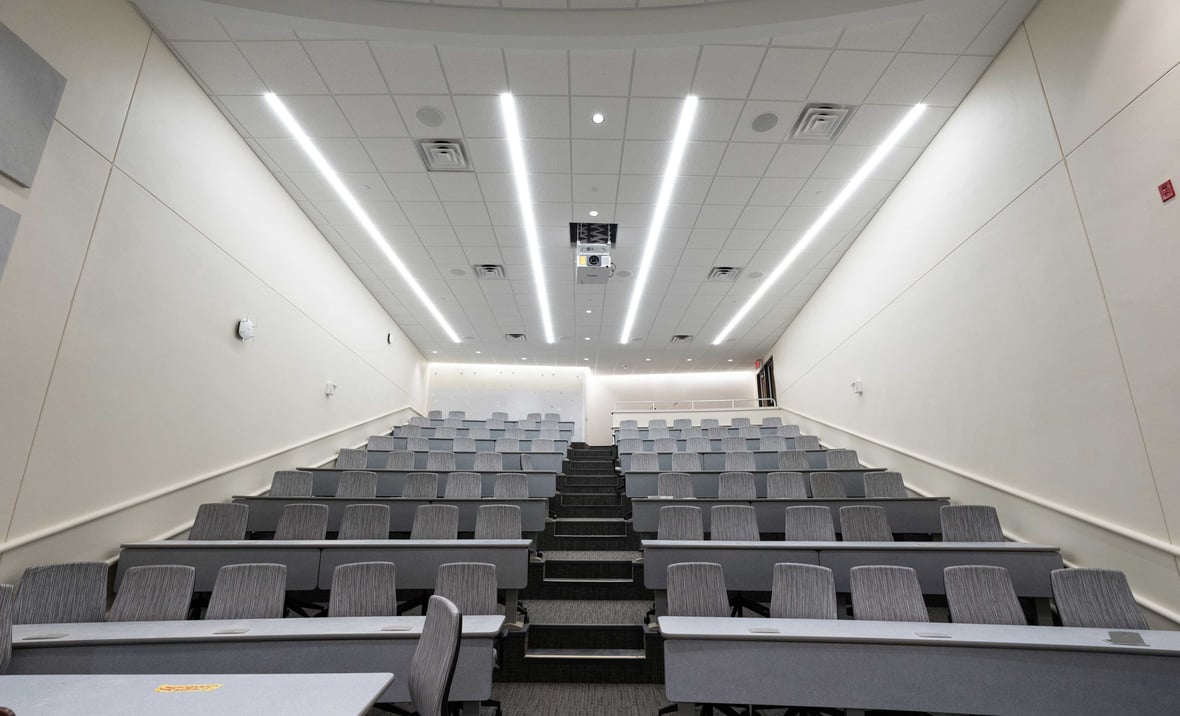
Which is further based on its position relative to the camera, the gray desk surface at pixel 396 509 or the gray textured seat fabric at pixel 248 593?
the gray desk surface at pixel 396 509

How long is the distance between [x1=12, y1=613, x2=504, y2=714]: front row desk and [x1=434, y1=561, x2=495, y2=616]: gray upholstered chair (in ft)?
1.56

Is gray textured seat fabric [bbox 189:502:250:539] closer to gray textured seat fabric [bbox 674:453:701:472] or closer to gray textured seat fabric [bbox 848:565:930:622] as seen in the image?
gray textured seat fabric [bbox 848:565:930:622]

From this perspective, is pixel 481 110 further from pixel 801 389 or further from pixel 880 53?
pixel 801 389

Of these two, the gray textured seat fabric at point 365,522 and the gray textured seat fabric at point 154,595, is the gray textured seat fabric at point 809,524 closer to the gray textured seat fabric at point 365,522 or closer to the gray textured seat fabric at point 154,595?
the gray textured seat fabric at point 365,522

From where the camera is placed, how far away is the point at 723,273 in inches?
321

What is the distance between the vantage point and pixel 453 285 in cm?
867

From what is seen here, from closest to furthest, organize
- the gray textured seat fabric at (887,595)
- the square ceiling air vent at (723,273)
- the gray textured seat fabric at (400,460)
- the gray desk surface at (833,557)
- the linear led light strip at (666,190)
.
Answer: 1. the gray textured seat fabric at (887,595)
2. the gray desk surface at (833,557)
3. the linear led light strip at (666,190)
4. the gray textured seat fabric at (400,460)
5. the square ceiling air vent at (723,273)

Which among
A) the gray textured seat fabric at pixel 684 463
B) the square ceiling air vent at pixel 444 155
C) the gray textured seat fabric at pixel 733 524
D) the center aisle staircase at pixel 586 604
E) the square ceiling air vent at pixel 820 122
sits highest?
the square ceiling air vent at pixel 820 122

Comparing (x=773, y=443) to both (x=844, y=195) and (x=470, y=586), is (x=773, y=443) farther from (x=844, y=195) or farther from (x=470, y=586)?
(x=470, y=586)

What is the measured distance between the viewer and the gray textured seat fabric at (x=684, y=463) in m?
6.51

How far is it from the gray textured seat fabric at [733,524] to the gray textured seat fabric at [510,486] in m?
1.97

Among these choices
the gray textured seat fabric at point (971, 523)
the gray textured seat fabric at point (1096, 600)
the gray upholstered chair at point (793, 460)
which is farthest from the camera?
the gray upholstered chair at point (793, 460)

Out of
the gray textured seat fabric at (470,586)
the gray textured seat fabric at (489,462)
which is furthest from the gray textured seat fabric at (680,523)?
the gray textured seat fabric at (489,462)

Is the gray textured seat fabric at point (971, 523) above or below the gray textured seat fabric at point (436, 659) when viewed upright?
above
